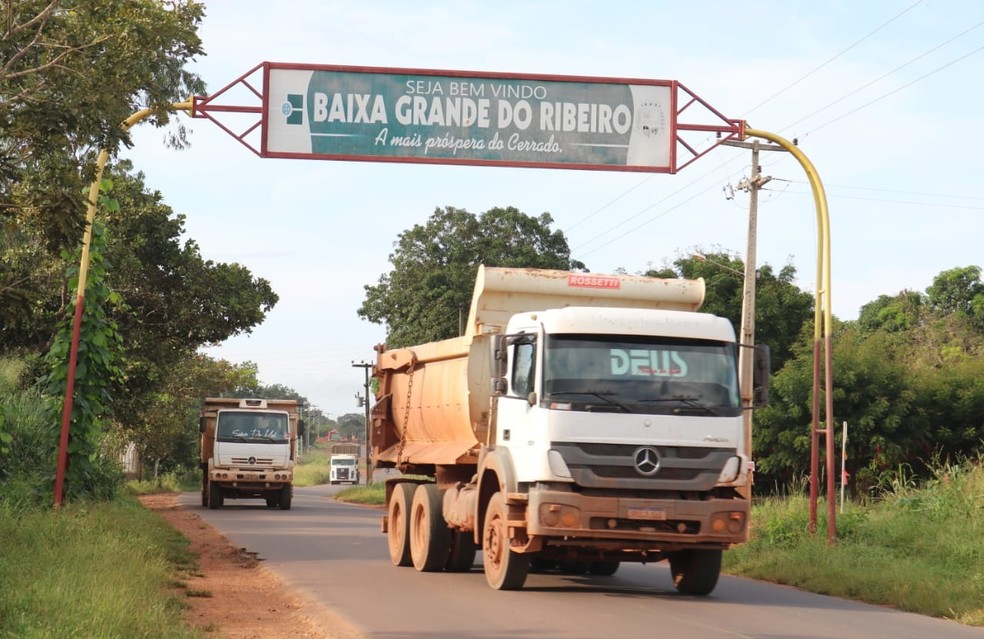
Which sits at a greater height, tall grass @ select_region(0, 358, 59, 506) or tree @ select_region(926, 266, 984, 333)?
tree @ select_region(926, 266, 984, 333)

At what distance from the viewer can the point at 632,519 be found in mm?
13195

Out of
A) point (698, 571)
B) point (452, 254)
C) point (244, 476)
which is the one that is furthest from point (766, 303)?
point (698, 571)

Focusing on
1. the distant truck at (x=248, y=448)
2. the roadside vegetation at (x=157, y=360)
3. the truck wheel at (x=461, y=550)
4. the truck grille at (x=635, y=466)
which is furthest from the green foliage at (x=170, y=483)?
the truck grille at (x=635, y=466)

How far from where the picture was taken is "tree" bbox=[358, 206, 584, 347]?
5597cm

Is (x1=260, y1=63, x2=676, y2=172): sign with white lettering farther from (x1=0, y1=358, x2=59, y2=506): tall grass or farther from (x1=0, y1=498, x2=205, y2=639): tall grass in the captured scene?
(x1=0, y1=358, x2=59, y2=506): tall grass

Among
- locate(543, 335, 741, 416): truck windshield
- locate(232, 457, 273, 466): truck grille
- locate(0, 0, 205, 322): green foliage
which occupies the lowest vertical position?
locate(232, 457, 273, 466): truck grille

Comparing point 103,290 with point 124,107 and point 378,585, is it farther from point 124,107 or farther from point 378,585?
point 124,107

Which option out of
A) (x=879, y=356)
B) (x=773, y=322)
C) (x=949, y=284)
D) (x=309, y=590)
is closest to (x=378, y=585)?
(x=309, y=590)

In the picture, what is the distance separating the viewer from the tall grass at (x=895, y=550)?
14.5m

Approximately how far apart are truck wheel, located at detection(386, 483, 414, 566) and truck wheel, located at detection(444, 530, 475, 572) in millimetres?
984

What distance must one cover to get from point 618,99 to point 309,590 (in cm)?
774

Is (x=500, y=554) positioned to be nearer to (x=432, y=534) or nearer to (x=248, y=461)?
(x=432, y=534)

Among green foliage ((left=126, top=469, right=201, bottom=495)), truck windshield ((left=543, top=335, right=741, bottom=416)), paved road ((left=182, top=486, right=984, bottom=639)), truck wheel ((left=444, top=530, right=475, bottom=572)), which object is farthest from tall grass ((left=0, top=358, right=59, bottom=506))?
green foliage ((left=126, top=469, right=201, bottom=495))

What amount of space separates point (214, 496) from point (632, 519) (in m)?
26.6
